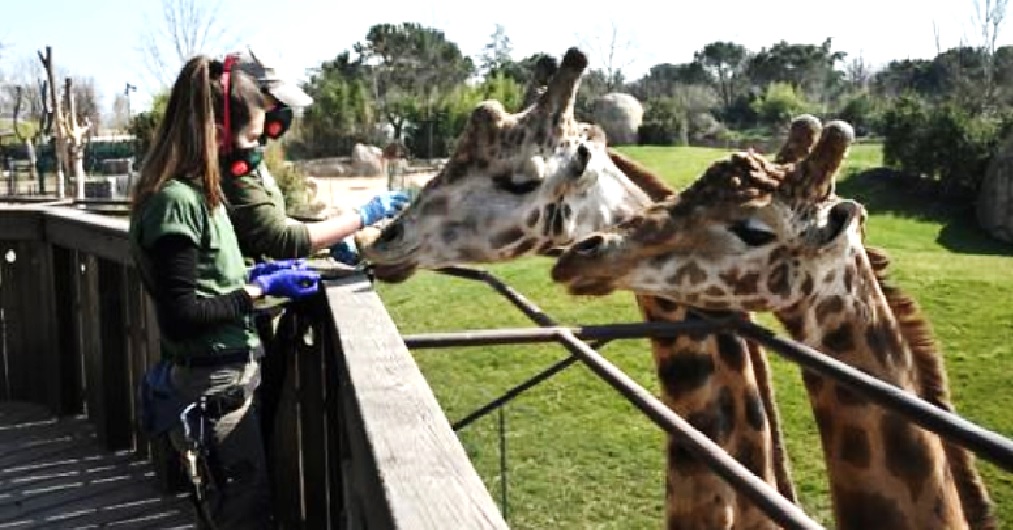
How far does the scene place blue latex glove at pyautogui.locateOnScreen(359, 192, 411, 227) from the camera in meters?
3.17

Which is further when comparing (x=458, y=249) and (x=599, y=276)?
(x=458, y=249)

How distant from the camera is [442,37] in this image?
54.5 m

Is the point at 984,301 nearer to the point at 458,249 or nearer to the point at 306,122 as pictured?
the point at 458,249

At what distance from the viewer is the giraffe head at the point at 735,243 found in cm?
250

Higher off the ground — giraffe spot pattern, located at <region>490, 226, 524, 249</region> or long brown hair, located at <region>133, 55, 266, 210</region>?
long brown hair, located at <region>133, 55, 266, 210</region>

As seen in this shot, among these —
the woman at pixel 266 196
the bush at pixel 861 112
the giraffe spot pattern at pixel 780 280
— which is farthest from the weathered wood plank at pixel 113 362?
the bush at pixel 861 112

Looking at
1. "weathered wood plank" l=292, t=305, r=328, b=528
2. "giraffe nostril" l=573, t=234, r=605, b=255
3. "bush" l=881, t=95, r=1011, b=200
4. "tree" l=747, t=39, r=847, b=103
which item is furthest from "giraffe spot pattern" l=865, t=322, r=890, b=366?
"tree" l=747, t=39, r=847, b=103

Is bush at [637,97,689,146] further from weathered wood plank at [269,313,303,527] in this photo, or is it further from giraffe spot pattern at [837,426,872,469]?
giraffe spot pattern at [837,426,872,469]

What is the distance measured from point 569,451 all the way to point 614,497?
0.62 metres

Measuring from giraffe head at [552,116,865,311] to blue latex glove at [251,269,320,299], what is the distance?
627 millimetres

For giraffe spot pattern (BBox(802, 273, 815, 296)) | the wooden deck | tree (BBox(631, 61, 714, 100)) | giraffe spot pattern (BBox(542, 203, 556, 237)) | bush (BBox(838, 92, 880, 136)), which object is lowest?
the wooden deck

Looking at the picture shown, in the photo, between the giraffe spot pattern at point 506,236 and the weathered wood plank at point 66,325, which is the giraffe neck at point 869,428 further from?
the weathered wood plank at point 66,325

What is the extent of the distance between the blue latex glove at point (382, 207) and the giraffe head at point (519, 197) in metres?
0.05

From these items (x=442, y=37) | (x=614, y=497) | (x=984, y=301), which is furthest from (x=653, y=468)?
(x=442, y=37)
